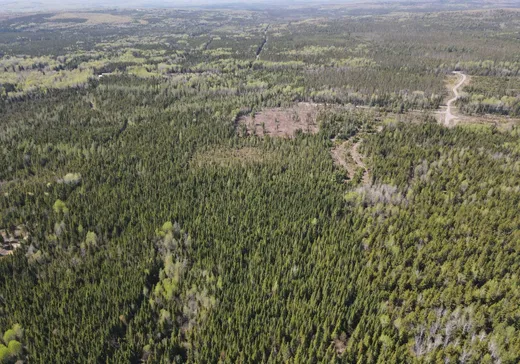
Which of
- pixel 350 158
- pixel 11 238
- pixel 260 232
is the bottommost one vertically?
pixel 11 238

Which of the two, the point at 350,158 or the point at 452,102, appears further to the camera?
the point at 452,102

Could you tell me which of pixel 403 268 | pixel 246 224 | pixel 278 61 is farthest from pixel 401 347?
pixel 278 61

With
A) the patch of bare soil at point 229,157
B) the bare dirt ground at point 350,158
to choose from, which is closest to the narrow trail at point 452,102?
the bare dirt ground at point 350,158

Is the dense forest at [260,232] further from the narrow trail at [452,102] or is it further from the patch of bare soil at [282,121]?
the narrow trail at [452,102]

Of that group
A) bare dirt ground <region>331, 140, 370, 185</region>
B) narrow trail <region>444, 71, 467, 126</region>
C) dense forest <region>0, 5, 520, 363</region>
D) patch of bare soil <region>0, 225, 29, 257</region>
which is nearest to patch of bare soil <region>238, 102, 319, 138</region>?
dense forest <region>0, 5, 520, 363</region>

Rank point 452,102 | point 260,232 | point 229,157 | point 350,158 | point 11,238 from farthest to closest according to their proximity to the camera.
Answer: point 452,102, point 229,157, point 350,158, point 11,238, point 260,232

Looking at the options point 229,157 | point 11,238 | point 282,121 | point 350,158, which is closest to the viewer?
point 11,238

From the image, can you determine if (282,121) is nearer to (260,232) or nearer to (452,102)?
(260,232)

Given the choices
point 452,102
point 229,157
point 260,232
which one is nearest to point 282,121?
point 229,157
